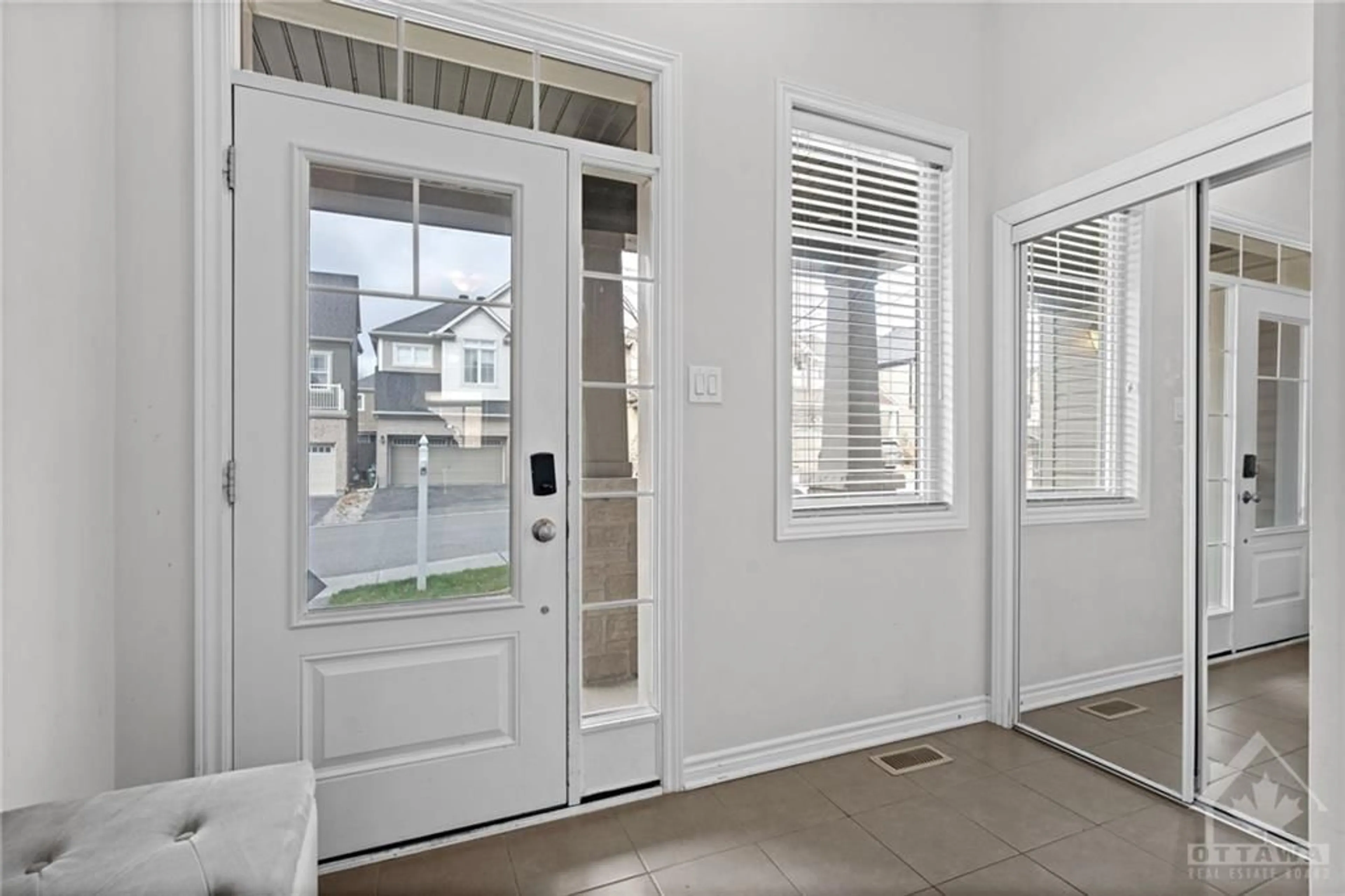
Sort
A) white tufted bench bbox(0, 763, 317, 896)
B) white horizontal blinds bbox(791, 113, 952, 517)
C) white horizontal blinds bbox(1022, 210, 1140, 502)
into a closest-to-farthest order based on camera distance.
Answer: white tufted bench bbox(0, 763, 317, 896) < white horizontal blinds bbox(1022, 210, 1140, 502) < white horizontal blinds bbox(791, 113, 952, 517)

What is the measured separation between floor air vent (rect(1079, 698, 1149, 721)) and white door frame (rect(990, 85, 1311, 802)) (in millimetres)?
215

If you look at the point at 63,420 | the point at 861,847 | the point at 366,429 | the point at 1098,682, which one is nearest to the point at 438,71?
the point at 366,429

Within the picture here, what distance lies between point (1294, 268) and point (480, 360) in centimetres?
228

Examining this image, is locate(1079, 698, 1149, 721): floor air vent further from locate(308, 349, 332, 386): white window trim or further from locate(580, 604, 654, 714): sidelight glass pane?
locate(308, 349, 332, 386): white window trim

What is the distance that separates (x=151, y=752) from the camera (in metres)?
1.66

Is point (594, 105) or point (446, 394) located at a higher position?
point (594, 105)

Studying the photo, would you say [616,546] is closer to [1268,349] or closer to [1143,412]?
[1143,412]

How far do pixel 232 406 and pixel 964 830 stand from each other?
7.58 feet

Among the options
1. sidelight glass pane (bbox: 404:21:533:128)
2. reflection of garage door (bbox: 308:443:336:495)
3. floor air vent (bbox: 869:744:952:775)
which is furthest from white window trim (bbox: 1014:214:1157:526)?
reflection of garage door (bbox: 308:443:336:495)

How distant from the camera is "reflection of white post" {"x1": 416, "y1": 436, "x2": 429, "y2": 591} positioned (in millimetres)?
1913

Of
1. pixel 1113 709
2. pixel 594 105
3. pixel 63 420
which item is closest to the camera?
pixel 63 420

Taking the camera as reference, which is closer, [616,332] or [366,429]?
[366,429]

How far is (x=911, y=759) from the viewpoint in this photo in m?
2.43

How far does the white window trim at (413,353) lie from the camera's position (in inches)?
74.2
